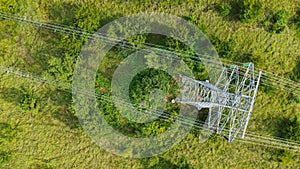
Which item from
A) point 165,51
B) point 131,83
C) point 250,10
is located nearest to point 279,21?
point 250,10

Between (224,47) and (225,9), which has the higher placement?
(225,9)

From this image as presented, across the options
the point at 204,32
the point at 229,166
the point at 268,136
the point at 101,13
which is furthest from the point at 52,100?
the point at 268,136

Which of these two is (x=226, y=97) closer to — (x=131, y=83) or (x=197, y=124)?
(x=197, y=124)

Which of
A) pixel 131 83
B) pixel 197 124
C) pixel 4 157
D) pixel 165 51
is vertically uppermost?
pixel 165 51

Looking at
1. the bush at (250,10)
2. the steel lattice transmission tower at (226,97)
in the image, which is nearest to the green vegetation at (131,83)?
the bush at (250,10)

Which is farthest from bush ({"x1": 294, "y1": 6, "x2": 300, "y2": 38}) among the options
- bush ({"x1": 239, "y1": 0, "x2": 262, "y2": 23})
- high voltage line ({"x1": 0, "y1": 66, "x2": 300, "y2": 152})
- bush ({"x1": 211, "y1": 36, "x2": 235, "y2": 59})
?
high voltage line ({"x1": 0, "y1": 66, "x2": 300, "y2": 152})

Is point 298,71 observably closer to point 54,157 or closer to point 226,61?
point 226,61
